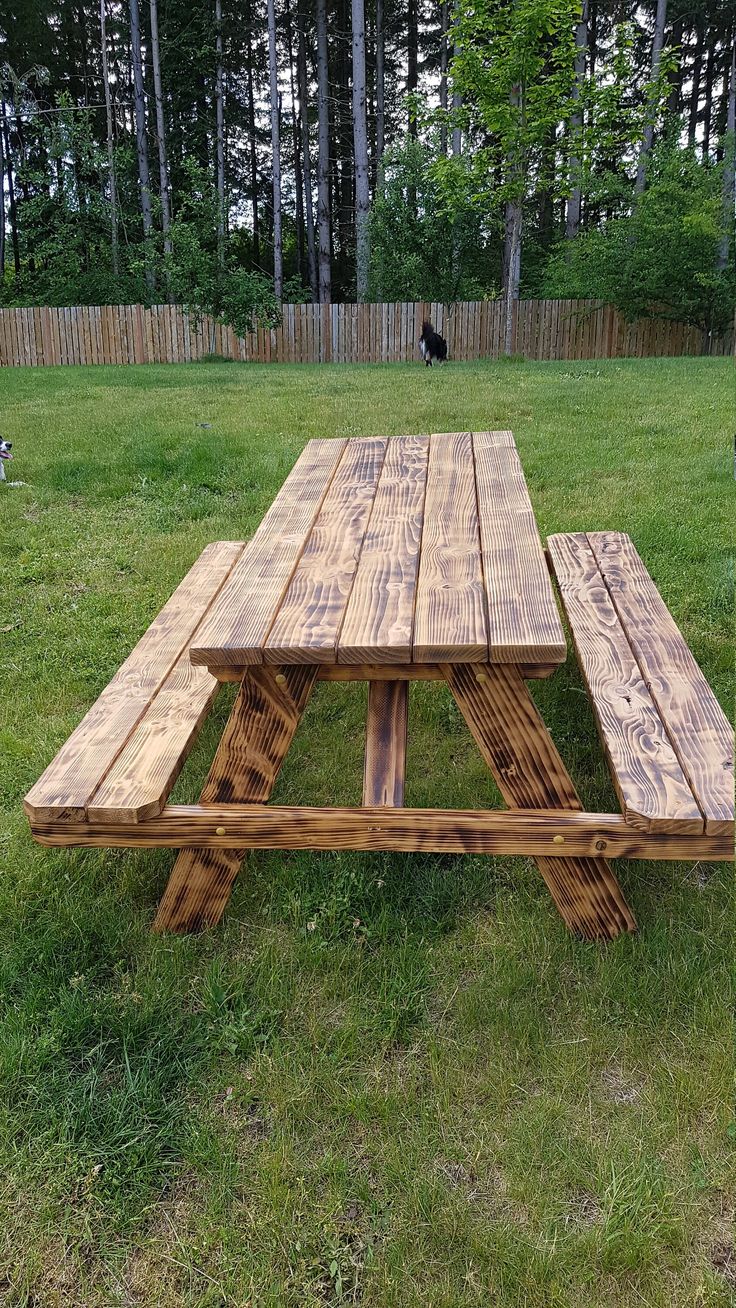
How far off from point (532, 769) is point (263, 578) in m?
0.83

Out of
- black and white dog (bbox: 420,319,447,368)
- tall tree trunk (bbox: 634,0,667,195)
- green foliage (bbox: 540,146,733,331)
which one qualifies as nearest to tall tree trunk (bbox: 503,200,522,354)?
black and white dog (bbox: 420,319,447,368)

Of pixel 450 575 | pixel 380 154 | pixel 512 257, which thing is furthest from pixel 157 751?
pixel 380 154

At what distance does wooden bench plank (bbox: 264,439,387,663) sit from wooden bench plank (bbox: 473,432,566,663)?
349mm

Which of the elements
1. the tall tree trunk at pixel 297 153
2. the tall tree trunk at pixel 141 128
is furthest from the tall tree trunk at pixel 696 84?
the tall tree trunk at pixel 141 128

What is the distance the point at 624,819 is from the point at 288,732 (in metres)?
0.78

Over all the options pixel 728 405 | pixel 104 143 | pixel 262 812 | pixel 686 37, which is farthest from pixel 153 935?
pixel 686 37

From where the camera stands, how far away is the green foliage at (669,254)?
1633cm

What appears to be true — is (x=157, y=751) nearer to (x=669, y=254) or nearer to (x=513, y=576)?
(x=513, y=576)

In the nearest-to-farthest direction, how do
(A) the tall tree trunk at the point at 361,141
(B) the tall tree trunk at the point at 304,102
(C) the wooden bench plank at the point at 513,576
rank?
(C) the wooden bench plank at the point at 513,576
(A) the tall tree trunk at the point at 361,141
(B) the tall tree trunk at the point at 304,102

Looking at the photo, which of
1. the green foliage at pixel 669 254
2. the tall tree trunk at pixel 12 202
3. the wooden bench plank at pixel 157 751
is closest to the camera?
the wooden bench plank at pixel 157 751

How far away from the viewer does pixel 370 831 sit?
76.3 inches

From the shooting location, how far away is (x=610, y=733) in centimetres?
201

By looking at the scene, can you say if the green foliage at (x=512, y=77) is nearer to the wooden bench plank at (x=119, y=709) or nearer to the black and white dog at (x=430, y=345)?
the black and white dog at (x=430, y=345)

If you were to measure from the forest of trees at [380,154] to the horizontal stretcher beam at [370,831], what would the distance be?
560 inches
